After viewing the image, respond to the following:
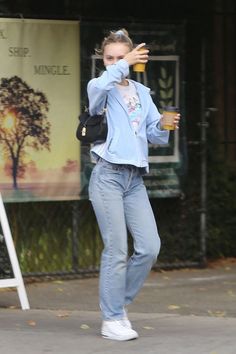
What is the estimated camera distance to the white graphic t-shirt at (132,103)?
15.7 ft

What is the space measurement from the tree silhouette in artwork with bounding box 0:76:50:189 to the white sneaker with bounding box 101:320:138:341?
2.14 meters

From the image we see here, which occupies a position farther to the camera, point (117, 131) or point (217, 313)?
point (217, 313)

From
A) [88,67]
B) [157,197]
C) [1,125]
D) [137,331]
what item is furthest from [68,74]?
[137,331]

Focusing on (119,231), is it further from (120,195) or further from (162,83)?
(162,83)

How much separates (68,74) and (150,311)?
2.21 meters

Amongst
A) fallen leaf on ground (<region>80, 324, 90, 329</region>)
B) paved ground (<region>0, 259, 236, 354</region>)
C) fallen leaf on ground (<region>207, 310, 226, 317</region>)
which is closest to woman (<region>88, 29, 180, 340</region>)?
paved ground (<region>0, 259, 236, 354</region>)

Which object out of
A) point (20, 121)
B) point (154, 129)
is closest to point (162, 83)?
point (20, 121)

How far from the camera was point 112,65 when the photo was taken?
465 centimetres

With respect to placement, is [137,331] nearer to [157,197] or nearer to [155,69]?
[157,197]

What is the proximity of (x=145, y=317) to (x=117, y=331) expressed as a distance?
0.93 metres

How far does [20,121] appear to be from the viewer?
21.8 ft

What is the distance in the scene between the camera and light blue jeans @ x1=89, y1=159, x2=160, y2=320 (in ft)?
15.5

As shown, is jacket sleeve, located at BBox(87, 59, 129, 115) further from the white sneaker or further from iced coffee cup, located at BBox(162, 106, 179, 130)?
the white sneaker

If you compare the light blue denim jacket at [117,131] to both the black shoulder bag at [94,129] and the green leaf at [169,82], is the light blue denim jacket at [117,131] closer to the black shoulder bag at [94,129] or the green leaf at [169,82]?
the black shoulder bag at [94,129]
